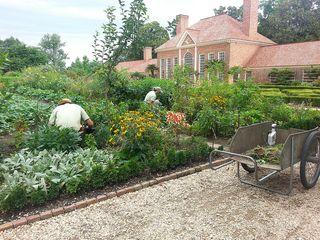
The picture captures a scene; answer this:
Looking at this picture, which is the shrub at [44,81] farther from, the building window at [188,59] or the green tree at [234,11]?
the green tree at [234,11]

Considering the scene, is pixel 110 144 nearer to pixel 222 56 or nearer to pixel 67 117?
pixel 67 117

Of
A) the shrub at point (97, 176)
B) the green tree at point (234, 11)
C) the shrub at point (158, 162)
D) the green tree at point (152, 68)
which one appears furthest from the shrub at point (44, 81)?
the green tree at point (234, 11)

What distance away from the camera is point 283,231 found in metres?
3.44

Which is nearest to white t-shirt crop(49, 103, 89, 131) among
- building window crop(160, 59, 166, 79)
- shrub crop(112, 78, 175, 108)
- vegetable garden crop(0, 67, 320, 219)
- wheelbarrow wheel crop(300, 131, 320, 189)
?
vegetable garden crop(0, 67, 320, 219)

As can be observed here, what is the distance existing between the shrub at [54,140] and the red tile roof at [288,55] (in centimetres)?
2639

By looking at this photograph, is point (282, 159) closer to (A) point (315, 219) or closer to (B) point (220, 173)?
(A) point (315, 219)

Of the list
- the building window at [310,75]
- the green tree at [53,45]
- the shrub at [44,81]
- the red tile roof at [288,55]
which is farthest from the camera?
the green tree at [53,45]

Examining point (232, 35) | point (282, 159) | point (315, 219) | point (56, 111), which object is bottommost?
point (315, 219)

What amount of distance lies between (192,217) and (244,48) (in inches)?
1214

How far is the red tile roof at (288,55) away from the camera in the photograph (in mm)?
27203

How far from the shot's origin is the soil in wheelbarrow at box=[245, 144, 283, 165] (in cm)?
450

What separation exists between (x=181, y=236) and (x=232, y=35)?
30282 millimetres

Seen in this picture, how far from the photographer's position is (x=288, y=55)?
95.9 ft

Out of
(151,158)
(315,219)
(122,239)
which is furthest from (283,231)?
(151,158)
